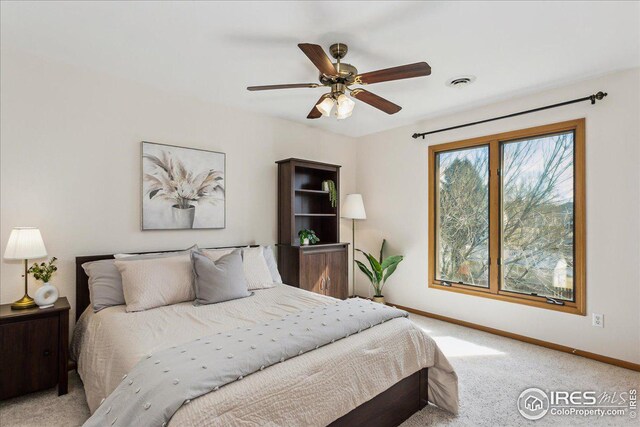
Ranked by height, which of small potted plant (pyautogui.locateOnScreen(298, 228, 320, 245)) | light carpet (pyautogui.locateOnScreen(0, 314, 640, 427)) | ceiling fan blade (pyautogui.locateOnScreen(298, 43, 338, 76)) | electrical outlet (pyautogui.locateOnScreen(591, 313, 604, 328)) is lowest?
light carpet (pyautogui.locateOnScreen(0, 314, 640, 427))

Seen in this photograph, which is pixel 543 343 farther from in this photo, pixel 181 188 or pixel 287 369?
pixel 181 188

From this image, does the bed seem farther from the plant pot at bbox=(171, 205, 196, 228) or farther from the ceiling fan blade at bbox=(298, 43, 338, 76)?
the ceiling fan blade at bbox=(298, 43, 338, 76)

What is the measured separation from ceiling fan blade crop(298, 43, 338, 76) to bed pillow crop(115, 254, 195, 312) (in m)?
1.91

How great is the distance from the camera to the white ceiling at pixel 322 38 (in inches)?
81.4

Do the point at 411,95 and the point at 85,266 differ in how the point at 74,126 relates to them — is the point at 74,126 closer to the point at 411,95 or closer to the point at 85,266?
the point at 85,266

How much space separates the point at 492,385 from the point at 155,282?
8.97 ft

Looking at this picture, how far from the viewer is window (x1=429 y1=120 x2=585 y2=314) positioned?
10.6 ft

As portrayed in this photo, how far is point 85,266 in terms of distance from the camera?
8.88ft

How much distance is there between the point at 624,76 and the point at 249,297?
3.79 m

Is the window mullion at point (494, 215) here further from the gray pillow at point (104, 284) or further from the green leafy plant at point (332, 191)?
the gray pillow at point (104, 284)

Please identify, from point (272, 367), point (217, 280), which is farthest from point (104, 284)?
point (272, 367)

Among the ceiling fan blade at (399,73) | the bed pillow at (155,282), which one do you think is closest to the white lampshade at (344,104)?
the ceiling fan blade at (399,73)

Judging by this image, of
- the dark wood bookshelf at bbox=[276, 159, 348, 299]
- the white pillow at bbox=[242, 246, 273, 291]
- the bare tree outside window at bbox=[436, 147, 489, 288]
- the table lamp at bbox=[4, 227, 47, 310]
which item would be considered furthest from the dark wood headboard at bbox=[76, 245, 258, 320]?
the bare tree outside window at bbox=[436, 147, 489, 288]

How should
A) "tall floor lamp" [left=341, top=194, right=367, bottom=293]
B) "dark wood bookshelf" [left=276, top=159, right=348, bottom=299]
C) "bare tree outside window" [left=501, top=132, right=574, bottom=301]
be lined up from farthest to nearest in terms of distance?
"tall floor lamp" [left=341, top=194, right=367, bottom=293], "dark wood bookshelf" [left=276, top=159, right=348, bottom=299], "bare tree outside window" [left=501, top=132, right=574, bottom=301]
